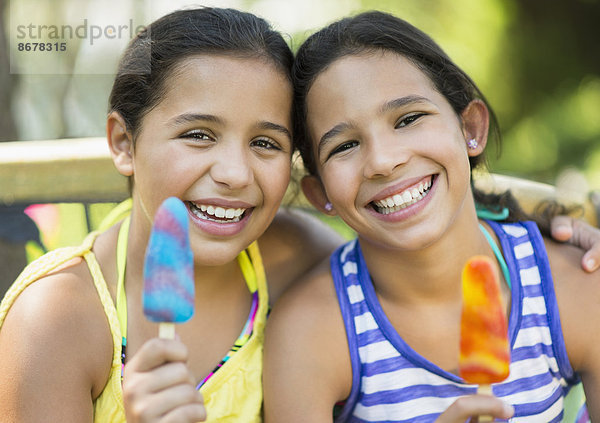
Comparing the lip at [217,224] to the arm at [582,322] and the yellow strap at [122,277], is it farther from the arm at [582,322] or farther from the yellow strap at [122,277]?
the arm at [582,322]

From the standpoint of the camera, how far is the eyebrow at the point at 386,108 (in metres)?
1.80

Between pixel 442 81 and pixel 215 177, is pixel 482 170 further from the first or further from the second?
pixel 215 177

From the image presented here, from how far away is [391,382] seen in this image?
1.90 m

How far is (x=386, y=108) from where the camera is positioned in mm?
1796

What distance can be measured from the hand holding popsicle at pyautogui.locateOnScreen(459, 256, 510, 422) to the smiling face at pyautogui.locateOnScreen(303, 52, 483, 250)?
1.45 ft

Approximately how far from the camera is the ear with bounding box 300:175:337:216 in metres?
2.08

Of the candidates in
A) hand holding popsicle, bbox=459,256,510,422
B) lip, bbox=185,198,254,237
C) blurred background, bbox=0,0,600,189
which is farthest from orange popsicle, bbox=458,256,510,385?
blurred background, bbox=0,0,600,189

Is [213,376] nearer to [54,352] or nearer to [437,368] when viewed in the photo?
[54,352]

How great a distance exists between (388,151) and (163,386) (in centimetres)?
81

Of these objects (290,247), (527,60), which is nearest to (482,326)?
(290,247)

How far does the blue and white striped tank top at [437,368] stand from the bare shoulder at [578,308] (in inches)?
1.1

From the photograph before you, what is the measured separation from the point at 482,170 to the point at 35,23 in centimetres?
275

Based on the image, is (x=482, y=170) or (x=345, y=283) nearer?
(x=345, y=283)

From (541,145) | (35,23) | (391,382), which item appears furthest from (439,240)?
(541,145)
